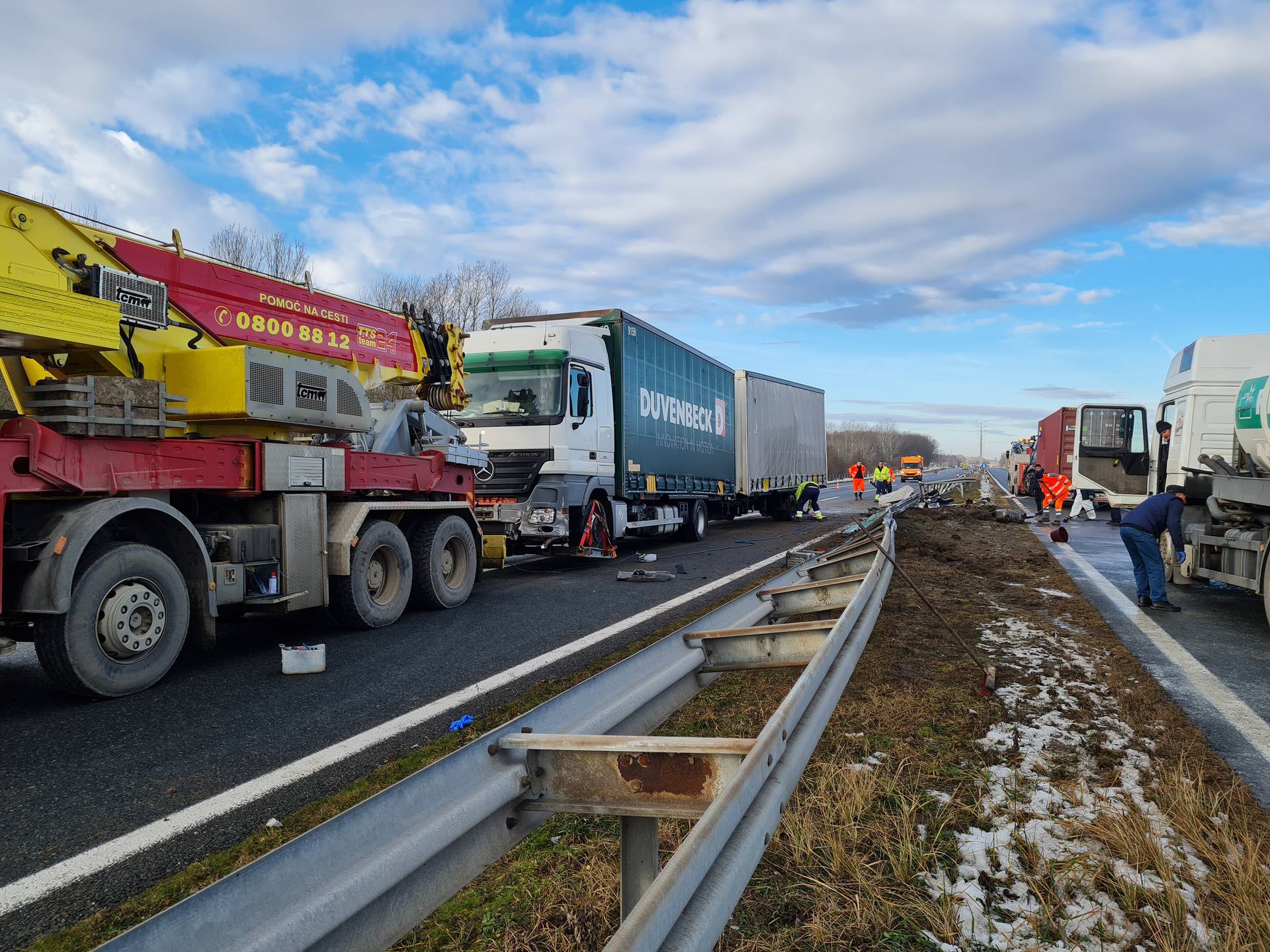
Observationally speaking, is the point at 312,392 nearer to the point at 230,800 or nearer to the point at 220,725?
the point at 220,725

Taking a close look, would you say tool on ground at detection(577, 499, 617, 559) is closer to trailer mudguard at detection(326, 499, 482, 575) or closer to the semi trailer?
the semi trailer

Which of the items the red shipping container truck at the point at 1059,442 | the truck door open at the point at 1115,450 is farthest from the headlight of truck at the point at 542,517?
the red shipping container truck at the point at 1059,442

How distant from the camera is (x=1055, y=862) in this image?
9.55ft

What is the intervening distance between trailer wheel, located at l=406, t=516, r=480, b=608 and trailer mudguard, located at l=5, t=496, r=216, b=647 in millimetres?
2458

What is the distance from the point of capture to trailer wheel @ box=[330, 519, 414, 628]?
7.09 meters

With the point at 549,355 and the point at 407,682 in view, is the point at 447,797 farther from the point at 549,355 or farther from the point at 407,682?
the point at 549,355

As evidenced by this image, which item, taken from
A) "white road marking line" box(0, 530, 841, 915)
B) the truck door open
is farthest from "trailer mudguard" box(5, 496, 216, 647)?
the truck door open

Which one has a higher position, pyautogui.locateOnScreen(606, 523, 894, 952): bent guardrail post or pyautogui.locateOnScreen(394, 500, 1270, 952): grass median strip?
pyautogui.locateOnScreen(606, 523, 894, 952): bent guardrail post

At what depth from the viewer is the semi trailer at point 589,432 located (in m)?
11.2

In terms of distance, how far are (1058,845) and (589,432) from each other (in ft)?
30.5

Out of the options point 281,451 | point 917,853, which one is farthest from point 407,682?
point 917,853

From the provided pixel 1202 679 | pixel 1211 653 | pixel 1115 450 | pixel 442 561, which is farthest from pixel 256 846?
pixel 1115 450

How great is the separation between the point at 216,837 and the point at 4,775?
145 centimetres

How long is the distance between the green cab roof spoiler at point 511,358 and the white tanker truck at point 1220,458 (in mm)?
7678
